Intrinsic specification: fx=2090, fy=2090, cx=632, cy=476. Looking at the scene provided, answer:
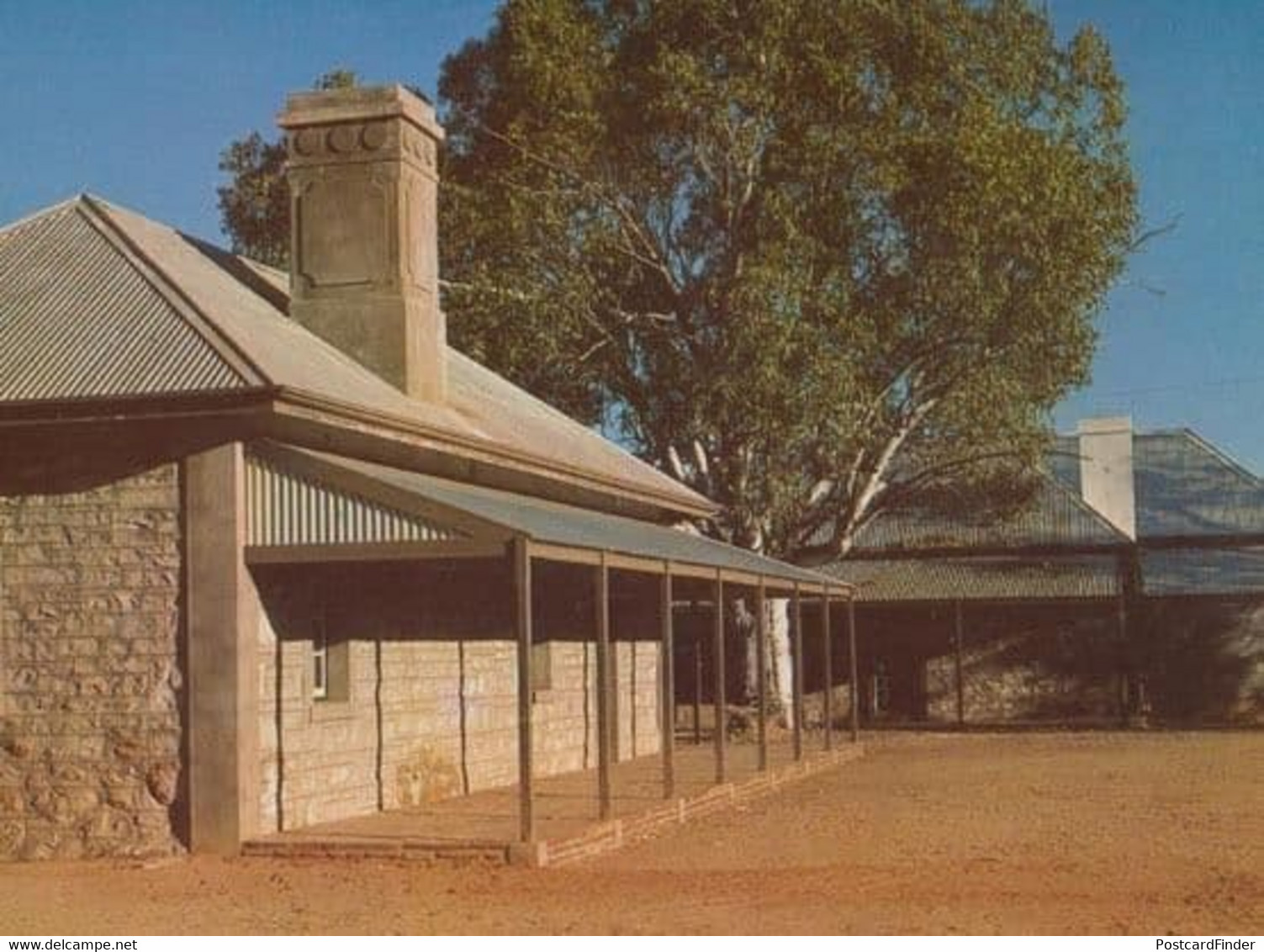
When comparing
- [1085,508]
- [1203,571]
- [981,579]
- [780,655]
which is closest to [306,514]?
[780,655]

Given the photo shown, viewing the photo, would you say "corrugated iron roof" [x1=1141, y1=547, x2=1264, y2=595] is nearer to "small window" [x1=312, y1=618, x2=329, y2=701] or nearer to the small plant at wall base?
the small plant at wall base

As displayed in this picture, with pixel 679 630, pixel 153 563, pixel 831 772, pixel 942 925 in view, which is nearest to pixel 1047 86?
pixel 679 630

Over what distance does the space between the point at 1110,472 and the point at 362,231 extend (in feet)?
81.7

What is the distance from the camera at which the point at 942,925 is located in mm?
11164

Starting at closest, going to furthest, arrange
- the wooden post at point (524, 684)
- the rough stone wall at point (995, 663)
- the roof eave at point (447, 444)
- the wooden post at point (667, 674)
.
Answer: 1. the wooden post at point (524, 684)
2. the roof eave at point (447, 444)
3. the wooden post at point (667, 674)
4. the rough stone wall at point (995, 663)

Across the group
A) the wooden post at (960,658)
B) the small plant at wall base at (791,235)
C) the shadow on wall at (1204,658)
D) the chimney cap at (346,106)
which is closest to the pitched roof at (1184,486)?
the shadow on wall at (1204,658)

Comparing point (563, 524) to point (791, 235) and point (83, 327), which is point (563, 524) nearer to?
point (83, 327)

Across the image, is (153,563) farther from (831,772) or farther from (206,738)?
(831,772)

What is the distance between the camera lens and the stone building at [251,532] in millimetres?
15492

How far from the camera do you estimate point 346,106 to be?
20.1m

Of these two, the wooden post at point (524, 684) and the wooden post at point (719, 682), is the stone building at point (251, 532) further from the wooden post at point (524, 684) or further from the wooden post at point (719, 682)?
the wooden post at point (719, 682)

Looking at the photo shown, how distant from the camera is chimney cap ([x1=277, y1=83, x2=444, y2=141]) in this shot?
20000mm

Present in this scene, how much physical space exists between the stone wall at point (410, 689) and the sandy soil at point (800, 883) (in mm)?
1858

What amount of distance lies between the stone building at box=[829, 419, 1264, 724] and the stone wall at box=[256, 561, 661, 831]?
14.1 meters
